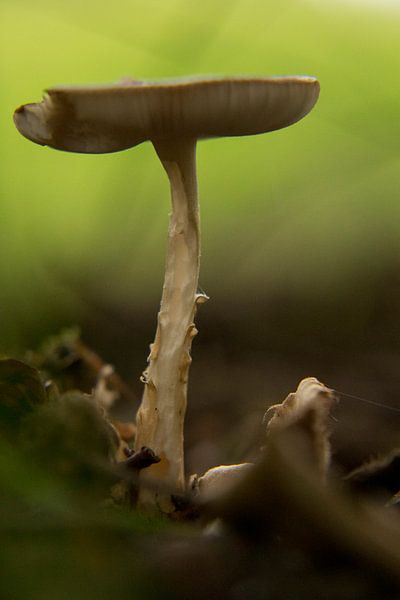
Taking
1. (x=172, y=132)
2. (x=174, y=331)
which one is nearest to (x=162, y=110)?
(x=172, y=132)

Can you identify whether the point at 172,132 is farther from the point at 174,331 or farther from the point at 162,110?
the point at 174,331

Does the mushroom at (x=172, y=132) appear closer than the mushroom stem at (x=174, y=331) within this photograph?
Yes

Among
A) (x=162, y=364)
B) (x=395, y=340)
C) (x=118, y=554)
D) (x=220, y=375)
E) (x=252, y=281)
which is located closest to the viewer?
(x=118, y=554)

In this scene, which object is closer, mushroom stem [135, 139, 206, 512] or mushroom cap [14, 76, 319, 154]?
mushroom cap [14, 76, 319, 154]

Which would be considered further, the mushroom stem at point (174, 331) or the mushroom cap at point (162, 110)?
the mushroom stem at point (174, 331)

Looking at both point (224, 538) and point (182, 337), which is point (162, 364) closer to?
point (182, 337)

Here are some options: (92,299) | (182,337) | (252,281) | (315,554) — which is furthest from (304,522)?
(92,299)
